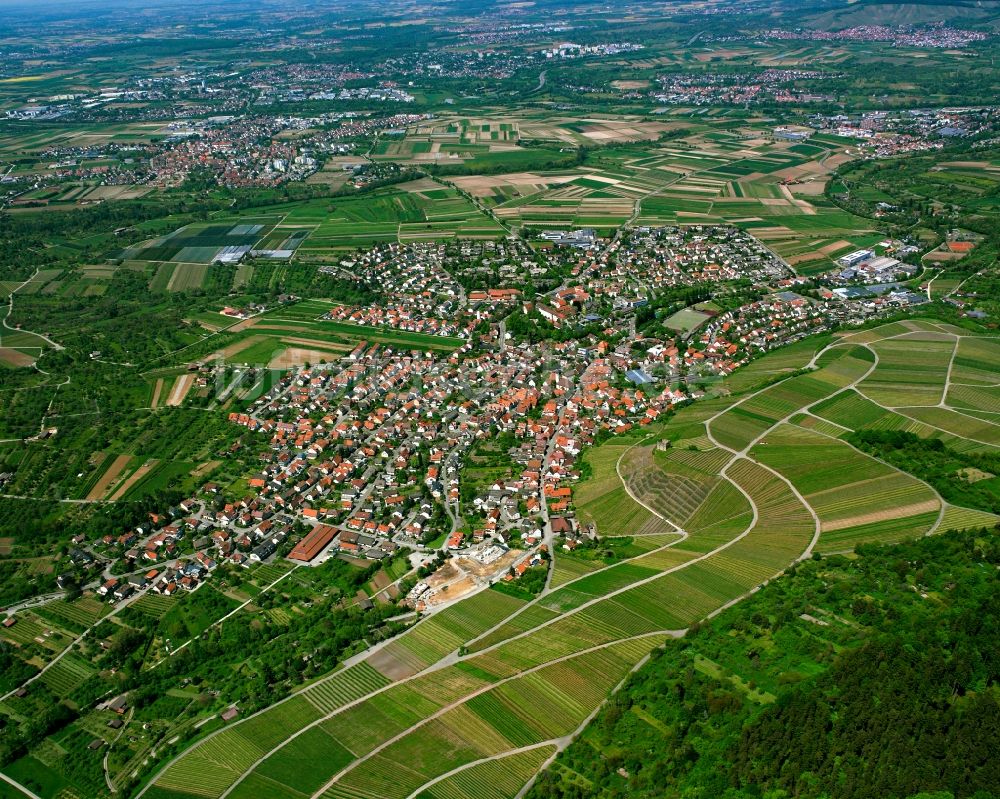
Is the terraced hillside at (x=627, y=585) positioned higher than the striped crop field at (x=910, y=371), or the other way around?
the striped crop field at (x=910, y=371)

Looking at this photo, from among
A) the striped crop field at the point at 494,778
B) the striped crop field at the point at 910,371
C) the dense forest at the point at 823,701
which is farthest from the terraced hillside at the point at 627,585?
the dense forest at the point at 823,701

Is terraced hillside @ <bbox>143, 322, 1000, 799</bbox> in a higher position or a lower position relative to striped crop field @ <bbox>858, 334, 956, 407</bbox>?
lower

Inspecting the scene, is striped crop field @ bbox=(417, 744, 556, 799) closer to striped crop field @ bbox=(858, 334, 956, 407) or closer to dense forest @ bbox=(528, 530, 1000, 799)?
dense forest @ bbox=(528, 530, 1000, 799)

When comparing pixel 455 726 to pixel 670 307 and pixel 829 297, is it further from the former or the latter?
pixel 829 297

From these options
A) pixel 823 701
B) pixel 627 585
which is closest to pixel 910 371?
pixel 627 585

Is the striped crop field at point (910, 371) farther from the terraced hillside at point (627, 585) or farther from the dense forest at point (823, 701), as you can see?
the dense forest at point (823, 701)

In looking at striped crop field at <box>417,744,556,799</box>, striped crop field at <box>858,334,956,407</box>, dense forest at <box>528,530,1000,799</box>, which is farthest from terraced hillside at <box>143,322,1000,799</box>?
dense forest at <box>528,530,1000,799</box>
